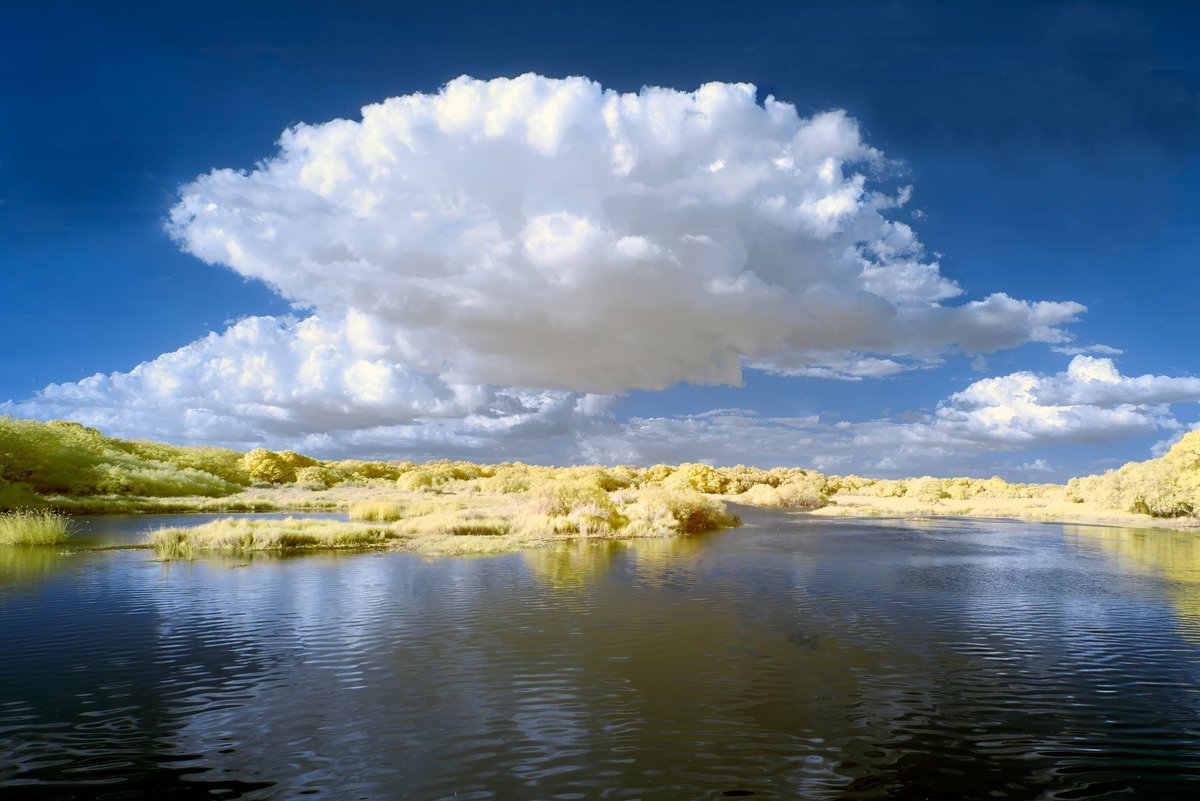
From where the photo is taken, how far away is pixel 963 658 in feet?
51.3

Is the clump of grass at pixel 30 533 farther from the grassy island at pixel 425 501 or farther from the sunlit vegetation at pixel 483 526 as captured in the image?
the sunlit vegetation at pixel 483 526

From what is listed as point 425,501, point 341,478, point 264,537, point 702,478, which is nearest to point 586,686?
point 264,537

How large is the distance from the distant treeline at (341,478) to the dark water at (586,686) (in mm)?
31406

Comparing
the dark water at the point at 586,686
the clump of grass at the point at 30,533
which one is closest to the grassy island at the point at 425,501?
the clump of grass at the point at 30,533

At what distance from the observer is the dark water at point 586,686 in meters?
9.50

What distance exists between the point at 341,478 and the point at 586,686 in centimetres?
10352

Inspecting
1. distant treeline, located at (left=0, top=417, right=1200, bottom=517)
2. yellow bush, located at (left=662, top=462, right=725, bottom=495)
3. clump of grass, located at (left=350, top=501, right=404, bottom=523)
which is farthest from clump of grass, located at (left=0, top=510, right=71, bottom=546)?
yellow bush, located at (left=662, top=462, right=725, bottom=495)

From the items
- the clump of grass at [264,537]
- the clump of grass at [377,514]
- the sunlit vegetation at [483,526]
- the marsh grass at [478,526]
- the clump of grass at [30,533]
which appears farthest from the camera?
the clump of grass at [377,514]

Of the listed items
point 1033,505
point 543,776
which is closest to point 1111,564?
point 543,776

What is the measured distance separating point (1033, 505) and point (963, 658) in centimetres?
7426

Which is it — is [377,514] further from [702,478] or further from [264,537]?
[702,478]

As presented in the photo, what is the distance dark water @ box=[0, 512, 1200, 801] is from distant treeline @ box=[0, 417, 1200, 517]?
3141cm

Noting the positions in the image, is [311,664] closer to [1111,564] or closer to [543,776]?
[543,776]

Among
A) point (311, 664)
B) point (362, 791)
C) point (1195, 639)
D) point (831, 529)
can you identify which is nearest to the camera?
point (362, 791)
